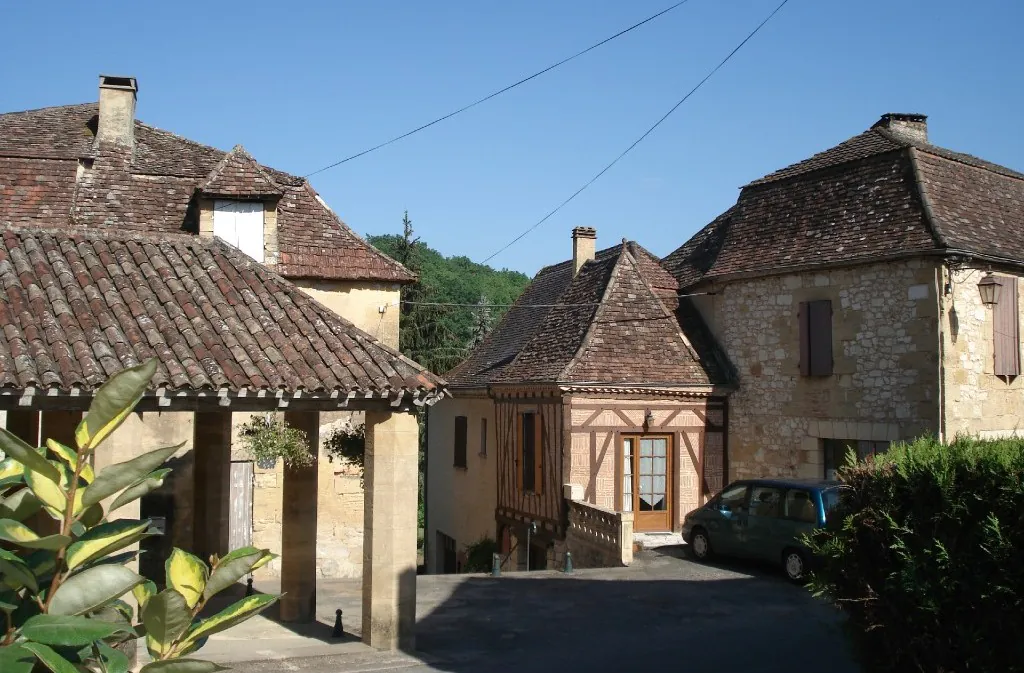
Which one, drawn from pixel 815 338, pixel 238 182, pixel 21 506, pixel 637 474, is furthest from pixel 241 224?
pixel 21 506

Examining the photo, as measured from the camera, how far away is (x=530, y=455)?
21.2 meters

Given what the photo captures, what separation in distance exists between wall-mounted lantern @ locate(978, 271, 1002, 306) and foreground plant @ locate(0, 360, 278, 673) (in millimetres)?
16676

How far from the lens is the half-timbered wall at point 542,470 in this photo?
778 inches

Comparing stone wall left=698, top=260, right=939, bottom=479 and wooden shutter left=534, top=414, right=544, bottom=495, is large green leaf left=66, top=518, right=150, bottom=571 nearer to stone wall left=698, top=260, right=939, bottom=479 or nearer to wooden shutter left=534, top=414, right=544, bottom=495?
stone wall left=698, top=260, right=939, bottom=479

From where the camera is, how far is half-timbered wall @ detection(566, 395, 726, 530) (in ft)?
64.0

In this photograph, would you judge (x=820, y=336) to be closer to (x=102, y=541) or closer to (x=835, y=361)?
(x=835, y=361)

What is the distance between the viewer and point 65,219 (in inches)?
674

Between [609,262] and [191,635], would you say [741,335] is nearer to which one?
[609,262]

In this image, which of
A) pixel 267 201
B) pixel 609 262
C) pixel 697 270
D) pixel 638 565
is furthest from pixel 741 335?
pixel 267 201

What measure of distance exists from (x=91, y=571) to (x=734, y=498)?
14823 millimetres

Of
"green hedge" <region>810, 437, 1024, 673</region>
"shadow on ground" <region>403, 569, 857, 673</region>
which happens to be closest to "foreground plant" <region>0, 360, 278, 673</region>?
"green hedge" <region>810, 437, 1024, 673</region>

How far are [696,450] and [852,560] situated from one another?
12882 millimetres

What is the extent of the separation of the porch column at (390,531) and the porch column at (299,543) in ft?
6.62

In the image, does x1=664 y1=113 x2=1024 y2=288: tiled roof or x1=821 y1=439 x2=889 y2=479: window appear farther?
x1=821 y1=439 x2=889 y2=479: window
